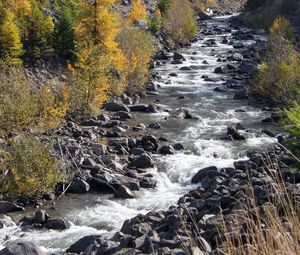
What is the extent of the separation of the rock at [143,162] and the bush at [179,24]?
4457 centimetres

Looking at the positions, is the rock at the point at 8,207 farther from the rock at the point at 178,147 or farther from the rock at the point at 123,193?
the rock at the point at 178,147

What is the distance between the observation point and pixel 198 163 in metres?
26.5

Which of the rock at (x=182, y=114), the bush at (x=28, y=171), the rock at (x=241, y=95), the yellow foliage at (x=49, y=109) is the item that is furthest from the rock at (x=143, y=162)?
the rock at (x=241, y=95)

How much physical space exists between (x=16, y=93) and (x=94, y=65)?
24.2 feet

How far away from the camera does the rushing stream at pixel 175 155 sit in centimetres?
1864

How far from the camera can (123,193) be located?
864 inches

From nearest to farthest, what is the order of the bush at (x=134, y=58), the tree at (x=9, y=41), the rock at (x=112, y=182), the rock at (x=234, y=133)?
the rock at (x=112, y=182)
the rock at (x=234, y=133)
the tree at (x=9, y=41)
the bush at (x=134, y=58)

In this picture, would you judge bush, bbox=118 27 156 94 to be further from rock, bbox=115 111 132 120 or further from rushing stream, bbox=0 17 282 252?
rock, bbox=115 111 132 120

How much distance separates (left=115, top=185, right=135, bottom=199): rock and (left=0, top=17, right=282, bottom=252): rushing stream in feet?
1.06

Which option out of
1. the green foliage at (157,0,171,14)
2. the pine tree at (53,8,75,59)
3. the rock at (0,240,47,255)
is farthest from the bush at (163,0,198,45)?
the rock at (0,240,47,255)

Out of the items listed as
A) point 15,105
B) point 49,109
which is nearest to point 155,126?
point 49,109

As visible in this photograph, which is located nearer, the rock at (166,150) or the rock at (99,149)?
the rock at (99,149)

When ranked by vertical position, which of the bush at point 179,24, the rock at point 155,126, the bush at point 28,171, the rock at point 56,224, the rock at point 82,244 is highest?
the bush at point 179,24

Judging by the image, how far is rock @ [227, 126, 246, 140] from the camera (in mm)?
30984
